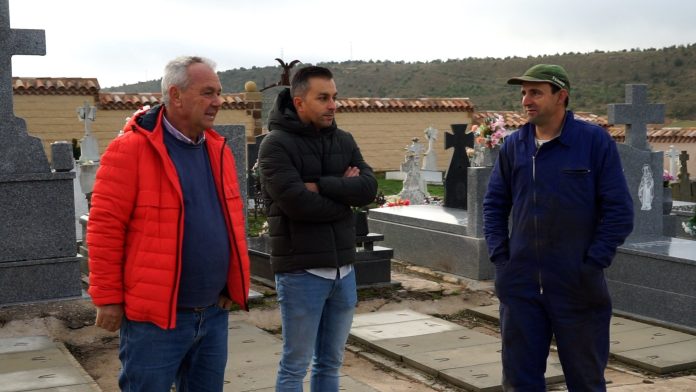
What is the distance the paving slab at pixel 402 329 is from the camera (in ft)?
20.8

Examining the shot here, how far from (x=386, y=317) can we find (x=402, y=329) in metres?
0.44

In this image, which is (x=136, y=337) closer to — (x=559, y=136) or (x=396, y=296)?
(x=559, y=136)

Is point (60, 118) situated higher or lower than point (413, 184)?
higher

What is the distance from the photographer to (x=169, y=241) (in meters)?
2.99

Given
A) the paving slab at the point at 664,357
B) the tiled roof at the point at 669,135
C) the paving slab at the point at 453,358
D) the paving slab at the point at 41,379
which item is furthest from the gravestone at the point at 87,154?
the tiled roof at the point at 669,135

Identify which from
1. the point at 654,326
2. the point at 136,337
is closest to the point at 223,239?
the point at 136,337

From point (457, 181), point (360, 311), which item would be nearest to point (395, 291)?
point (360, 311)

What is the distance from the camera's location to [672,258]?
6688mm

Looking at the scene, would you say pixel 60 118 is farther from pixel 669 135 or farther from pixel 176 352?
pixel 176 352

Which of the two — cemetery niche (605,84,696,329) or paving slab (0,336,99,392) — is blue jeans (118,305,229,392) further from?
cemetery niche (605,84,696,329)

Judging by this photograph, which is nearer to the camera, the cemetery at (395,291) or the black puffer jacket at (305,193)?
the black puffer jacket at (305,193)

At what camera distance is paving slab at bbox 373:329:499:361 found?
19.4ft

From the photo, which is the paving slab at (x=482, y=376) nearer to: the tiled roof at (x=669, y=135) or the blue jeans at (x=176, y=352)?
the blue jeans at (x=176, y=352)

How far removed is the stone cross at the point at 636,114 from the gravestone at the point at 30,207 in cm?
493
